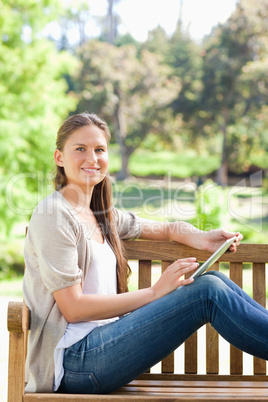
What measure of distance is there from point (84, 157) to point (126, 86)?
2118 centimetres

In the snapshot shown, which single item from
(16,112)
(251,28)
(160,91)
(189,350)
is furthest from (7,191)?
(160,91)

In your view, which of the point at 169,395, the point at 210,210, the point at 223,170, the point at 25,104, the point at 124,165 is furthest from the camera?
the point at 124,165

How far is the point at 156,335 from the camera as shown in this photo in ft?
6.04

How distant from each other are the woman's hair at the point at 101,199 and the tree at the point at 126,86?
20.7 metres

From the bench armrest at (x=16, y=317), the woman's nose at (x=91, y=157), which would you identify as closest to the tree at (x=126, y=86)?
the woman's nose at (x=91, y=157)

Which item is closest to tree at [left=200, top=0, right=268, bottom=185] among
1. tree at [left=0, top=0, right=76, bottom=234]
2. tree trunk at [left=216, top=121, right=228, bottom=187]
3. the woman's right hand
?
tree trunk at [left=216, top=121, right=228, bottom=187]

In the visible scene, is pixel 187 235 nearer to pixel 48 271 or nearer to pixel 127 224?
pixel 127 224

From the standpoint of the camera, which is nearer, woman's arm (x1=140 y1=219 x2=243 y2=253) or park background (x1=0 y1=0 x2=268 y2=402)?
woman's arm (x1=140 y1=219 x2=243 y2=253)

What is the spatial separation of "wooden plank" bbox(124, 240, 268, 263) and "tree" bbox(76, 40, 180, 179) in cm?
2076

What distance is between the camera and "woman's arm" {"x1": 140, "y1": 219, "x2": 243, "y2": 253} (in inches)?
92.1

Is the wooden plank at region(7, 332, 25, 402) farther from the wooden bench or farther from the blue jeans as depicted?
the blue jeans

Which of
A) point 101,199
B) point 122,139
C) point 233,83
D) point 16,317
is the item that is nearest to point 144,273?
point 101,199

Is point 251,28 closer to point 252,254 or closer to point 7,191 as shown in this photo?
point 7,191

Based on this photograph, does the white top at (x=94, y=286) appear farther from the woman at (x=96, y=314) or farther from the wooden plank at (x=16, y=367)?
the wooden plank at (x=16, y=367)
